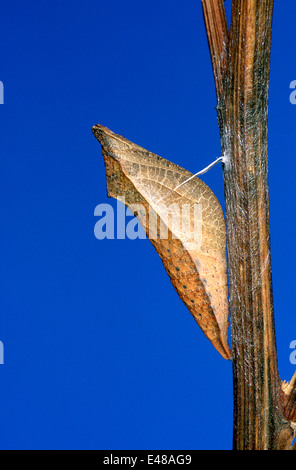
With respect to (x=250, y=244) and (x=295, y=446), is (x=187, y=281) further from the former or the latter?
(x=295, y=446)

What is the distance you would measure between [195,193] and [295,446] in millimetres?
412

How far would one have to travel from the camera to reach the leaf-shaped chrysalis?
85 centimetres

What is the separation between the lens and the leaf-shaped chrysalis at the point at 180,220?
0.85 meters

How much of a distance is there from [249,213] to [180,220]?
102 millimetres

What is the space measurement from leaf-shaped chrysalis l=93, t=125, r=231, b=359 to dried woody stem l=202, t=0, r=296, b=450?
0.09 feet

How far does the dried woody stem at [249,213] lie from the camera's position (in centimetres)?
80

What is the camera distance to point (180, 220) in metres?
0.86

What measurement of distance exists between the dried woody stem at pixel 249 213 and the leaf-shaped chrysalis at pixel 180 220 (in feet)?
0.09

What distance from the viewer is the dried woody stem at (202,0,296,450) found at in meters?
0.80

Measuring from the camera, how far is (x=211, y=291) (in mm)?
863

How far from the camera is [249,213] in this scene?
82 cm
